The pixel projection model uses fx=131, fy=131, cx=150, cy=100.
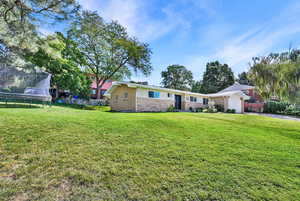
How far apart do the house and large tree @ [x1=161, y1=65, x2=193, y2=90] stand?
22.8 meters

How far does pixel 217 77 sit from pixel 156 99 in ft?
91.4

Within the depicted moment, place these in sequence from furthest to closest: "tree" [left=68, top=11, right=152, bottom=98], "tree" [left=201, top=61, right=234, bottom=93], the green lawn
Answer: "tree" [left=201, top=61, right=234, bottom=93] < "tree" [left=68, top=11, right=152, bottom=98] < the green lawn

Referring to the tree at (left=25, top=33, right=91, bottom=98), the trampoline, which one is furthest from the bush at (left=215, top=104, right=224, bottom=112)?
the tree at (left=25, top=33, right=91, bottom=98)

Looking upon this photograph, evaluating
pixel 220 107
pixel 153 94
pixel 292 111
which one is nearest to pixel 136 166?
pixel 153 94

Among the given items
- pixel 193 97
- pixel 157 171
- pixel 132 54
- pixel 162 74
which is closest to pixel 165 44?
pixel 193 97

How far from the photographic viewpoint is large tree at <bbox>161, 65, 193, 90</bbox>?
1591 inches

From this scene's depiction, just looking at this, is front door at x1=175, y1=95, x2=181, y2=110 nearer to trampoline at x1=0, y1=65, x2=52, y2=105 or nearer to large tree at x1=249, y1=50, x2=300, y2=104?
large tree at x1=249, y1=50, x2=300, y2=104

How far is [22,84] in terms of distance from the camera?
24.5ft

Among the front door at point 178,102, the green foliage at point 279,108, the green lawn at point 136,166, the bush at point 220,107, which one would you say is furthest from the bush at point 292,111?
the green lawn at point 136,166

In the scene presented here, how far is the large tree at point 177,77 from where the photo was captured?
40406mm

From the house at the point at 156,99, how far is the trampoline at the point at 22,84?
19.3 feet

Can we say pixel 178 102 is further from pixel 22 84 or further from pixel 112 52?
pixel 22 84

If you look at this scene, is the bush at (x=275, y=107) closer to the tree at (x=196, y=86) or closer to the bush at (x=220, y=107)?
the bush at (x=220, y=107)

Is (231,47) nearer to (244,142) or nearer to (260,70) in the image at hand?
(260,70)
